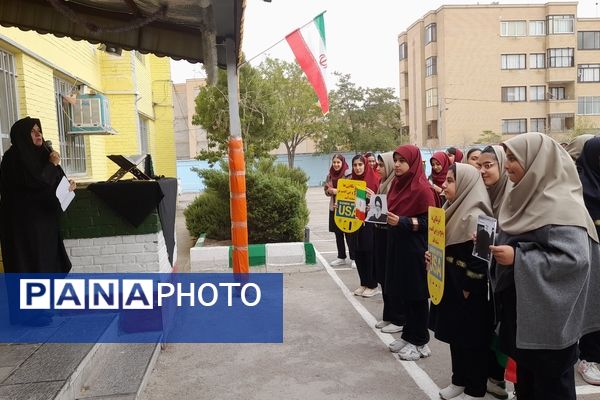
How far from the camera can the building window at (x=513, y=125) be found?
1709 inches

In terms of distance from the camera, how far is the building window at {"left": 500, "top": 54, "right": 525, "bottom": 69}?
142 ft

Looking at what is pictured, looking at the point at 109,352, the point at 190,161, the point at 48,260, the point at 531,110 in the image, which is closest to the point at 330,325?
the point at 109,352

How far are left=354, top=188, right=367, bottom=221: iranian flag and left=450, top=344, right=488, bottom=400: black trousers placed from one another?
2.49 meters

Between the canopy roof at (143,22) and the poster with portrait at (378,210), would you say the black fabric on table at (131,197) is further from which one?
the poster with portrait at (378,210)

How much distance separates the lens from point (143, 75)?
1545 cm

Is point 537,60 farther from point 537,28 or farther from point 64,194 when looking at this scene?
point 64,194

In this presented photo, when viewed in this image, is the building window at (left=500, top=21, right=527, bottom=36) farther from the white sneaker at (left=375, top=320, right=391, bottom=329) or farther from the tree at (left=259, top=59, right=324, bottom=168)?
the white sneaker at (left=375, top=320, right=391, bottom=329)

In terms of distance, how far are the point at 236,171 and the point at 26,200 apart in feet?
7.98

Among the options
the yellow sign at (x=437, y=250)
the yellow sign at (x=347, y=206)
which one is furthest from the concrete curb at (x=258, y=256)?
the yellow sign at (x=437, y=250)

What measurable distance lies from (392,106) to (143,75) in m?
30.8

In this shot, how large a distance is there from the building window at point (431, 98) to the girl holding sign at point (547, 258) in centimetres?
4329

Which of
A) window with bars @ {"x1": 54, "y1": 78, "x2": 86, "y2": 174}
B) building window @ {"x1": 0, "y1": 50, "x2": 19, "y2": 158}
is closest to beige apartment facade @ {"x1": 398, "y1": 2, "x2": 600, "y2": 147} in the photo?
window with bars @ {"x1": 54, "y1": 78, "x2": 86, "y2": 174}

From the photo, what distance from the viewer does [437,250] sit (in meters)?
3.57

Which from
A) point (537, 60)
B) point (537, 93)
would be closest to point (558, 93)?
point (537, 93)
